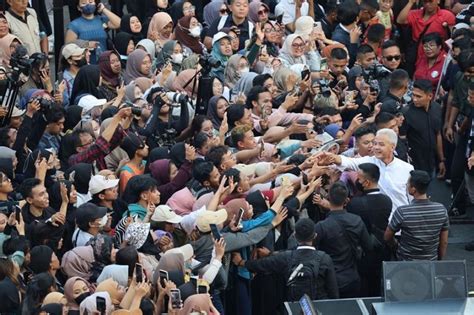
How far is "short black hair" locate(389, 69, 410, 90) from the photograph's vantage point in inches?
715

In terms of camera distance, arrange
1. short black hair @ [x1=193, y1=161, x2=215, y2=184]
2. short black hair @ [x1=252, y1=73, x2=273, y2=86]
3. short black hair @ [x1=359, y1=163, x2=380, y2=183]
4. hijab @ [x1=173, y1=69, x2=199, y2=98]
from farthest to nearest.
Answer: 1. hijab @ [x1=173, y1=69, x2=199, y2=98]
2. short black hair @ [x1=252, y1=73, x2=273, y2=86]
3. short black hair @ [x1=193, y1=161, x2=215, y2=184]
4. short black hair @ [x1=359, y1=163, x2=380, y2=183]

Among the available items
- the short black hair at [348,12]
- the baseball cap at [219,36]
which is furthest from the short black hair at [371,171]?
the short black hair at [348,12]

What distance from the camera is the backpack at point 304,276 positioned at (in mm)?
14172

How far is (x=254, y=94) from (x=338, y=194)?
3332 millimetres

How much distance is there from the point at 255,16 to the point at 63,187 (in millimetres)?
6699

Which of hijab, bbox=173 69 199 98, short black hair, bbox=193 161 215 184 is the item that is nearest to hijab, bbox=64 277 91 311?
short black hair, bbox=193 161 215 184

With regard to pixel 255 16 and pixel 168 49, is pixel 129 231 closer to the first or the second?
pixel 168 49

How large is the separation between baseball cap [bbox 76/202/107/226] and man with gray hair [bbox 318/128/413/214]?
2275 mm

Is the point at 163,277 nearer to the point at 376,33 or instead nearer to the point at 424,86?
the point at 424,86

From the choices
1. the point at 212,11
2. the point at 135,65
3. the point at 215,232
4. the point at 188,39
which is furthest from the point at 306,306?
the point at 212,11

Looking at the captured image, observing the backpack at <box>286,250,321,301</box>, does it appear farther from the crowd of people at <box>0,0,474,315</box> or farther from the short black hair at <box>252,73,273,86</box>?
→ the short black hair at <box>252,73,273,86</box>

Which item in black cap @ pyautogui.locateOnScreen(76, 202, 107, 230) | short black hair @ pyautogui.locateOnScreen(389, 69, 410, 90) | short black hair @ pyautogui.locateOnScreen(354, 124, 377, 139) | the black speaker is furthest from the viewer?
short black hair @ pyautogui.locateOnScreen(389, 69, 410, 90)

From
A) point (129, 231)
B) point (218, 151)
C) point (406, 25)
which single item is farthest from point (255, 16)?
point (129, 231)

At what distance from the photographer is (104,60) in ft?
61.5
